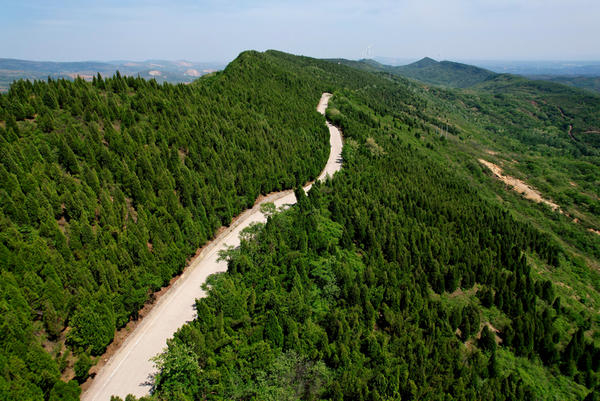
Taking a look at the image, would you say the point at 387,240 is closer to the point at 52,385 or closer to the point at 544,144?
the point at 52,385

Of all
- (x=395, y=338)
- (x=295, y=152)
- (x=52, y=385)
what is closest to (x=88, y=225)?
(x=52, y=385)

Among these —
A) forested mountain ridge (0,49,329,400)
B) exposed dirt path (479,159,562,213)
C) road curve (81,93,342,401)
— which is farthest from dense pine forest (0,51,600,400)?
exposed dirt path (479,159,562,213)

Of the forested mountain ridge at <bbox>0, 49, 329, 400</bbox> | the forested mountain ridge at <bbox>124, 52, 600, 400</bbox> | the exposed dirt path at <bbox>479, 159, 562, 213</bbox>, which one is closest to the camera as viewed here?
the forested mountain ridge at <bbox>124, 52, 600, 400</bbox>

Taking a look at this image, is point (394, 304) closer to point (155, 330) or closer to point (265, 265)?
point (265, 265)

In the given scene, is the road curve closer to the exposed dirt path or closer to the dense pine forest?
the dense pine forest

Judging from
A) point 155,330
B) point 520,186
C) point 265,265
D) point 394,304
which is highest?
point 265,265

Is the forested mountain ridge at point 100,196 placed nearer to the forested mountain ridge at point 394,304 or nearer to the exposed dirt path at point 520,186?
the forested mountain ridge at point 394,304

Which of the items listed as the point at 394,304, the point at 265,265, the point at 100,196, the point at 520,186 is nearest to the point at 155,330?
the point at 265,265

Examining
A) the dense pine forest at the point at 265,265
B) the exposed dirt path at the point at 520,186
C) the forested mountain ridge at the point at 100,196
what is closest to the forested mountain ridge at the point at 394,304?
the dense pine forest at the point at 265,265
